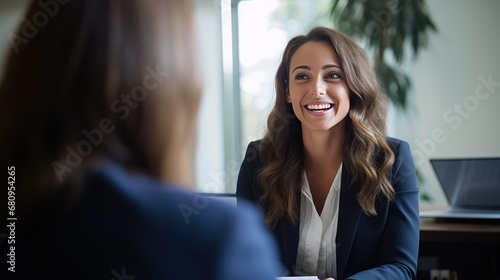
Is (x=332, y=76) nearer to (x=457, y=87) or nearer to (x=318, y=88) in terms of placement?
(x=318, y=88)

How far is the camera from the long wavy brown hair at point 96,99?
0.66 m

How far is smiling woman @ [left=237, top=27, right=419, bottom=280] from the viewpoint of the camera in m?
1.82

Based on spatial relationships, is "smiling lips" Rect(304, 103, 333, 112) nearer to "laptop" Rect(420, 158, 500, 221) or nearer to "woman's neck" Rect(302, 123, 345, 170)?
"woman's neck" Rect(302, 123, 345, 170)

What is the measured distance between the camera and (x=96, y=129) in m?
0.69

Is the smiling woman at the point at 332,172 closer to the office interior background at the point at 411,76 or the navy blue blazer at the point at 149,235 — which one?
the navy blue blazer at the point at 149,235

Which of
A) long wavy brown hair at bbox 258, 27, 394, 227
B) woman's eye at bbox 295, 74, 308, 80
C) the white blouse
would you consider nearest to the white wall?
long wavy brown hair at bbox 258, 27, 394, 227

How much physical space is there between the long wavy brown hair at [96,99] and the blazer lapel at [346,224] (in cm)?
125

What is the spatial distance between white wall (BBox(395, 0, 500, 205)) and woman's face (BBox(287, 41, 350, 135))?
2.41m

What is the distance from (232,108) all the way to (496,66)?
7.07 ft

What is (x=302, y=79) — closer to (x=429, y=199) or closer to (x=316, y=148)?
(x=316, y=148)

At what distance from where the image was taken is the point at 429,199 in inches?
156

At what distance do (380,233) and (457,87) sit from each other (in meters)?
2.67

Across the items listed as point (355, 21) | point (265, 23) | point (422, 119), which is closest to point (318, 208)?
point (355, 21)

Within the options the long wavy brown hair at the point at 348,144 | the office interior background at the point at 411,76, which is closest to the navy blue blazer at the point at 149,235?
the long wavy brown hair at the point at 348,144
